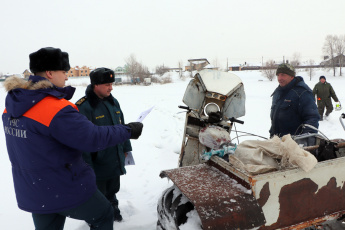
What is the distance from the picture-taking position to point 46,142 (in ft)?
5.18

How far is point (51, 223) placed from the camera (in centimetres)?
180

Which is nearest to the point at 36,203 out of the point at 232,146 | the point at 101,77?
the point at 101,77

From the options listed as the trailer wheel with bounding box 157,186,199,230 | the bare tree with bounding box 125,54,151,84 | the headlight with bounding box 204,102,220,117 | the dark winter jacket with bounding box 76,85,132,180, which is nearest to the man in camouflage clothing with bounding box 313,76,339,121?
the headlight with bounding box 204,102,220,117

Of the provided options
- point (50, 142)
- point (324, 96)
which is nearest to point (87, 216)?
point (50, 142)

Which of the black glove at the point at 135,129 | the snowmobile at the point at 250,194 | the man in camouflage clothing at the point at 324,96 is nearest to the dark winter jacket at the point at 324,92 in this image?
the man in camouflage clothing at the point at 324,96

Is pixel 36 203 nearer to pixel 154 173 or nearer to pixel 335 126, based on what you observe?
pixel 154 173

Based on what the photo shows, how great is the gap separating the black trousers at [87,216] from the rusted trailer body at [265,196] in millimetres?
609

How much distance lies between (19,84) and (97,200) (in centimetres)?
101

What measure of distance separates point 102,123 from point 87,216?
→ 1.15 meters

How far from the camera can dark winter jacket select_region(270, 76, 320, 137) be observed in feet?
11.0

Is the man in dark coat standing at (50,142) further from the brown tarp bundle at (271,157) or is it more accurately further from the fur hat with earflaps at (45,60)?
the brown tarp bundle at (271,157)

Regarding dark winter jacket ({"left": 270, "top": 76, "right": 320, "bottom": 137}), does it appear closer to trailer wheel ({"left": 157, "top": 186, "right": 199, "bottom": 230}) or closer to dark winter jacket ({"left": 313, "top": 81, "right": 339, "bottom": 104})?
trailer wheel ({"left": 157, "top": 186, "right": 199, "bottom": 230})

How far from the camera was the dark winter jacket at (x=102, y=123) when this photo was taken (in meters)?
2.68

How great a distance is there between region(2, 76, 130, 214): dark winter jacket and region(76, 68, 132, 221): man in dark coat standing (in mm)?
904
